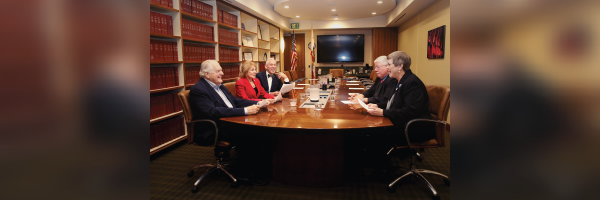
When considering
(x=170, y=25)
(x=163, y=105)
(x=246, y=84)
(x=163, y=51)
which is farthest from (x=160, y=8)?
(x=246, y=84)

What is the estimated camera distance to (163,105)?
3.47 metres

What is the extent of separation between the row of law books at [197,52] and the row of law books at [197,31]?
0.12 metres

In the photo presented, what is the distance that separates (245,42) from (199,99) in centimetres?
390

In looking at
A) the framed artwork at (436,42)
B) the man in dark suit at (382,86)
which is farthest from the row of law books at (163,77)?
the framed artwork at (436,42)

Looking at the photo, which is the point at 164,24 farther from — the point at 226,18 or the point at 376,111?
the point at 376,111

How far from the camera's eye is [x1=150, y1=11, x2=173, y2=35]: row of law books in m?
3.20

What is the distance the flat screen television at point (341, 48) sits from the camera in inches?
381

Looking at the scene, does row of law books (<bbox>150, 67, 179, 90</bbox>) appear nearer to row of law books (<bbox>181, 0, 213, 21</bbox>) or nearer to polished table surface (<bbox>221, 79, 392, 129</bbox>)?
row of law books (<bbox>181, 0, 213, 21</bbox>)

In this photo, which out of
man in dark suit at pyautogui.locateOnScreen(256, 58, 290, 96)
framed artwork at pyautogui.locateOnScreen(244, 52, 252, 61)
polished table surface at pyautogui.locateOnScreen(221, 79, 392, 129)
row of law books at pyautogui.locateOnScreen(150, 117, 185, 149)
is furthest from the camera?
framed artwork at pyautogui.locateOnScreen(244, 52, 252, 61)

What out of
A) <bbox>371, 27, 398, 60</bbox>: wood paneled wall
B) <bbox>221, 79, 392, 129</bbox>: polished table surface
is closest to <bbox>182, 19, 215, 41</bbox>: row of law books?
<bbox>221, 79, 392, 129</bbox>: polished table surface

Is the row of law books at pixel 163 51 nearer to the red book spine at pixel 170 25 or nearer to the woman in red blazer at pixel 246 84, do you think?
the red book spine at pixel 170 25

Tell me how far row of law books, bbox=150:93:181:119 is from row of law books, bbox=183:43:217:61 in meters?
0.54

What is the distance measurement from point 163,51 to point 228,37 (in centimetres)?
176
